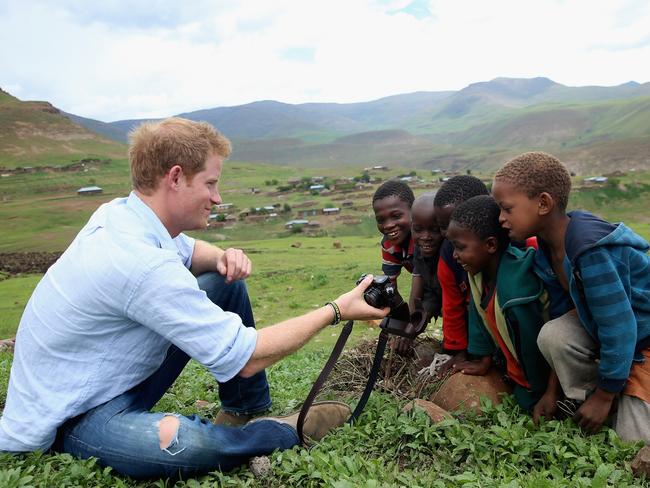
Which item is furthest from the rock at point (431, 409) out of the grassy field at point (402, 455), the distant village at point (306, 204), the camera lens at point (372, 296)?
the distant village at point (306, 204)

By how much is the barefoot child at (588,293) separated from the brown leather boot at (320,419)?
1307mm

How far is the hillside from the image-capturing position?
251 feet

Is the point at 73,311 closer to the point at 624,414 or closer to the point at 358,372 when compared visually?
the point at 358,372

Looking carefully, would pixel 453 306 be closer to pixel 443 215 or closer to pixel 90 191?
pixel 443 215

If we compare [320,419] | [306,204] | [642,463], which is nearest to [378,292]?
[320,419]

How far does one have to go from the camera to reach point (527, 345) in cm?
351

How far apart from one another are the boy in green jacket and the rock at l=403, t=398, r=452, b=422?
20.7 inches

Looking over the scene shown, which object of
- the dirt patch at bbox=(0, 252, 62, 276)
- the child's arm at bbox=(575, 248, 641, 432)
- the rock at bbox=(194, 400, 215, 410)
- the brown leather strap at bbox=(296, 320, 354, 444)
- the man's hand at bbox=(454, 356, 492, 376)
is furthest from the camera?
the dirt patch at bbox=(0, 252, 62, 276)

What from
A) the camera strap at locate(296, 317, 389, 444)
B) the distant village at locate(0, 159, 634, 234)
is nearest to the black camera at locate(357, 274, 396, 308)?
the camera strap at locate(296, 317, 389, 444)

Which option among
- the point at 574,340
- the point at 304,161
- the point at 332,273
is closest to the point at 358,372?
the point at 574,340

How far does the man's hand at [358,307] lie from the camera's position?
3.29 m

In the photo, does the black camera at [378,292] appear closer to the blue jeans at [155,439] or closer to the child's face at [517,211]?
the child's face at [517,211]

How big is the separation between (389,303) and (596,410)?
1.28 meters

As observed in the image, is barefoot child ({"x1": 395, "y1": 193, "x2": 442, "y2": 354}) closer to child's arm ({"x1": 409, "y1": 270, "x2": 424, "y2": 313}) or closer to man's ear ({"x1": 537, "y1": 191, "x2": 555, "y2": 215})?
child's arm ({"x1": 409, "y1": 270, "x2": 424, "y2": 313})
